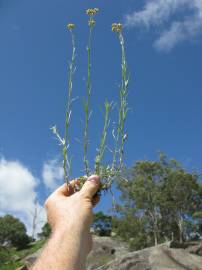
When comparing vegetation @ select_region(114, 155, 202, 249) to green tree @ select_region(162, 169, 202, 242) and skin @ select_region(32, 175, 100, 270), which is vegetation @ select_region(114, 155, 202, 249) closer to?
green tree @ select_region(162, 169, 202, 242)

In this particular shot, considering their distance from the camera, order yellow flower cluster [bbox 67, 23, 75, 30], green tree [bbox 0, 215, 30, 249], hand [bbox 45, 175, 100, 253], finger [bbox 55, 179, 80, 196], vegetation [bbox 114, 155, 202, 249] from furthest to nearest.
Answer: green tree [bbox 0, 215, 30, 249], vegetation [bbox 114, 155, 202, 249], yellow flower cluster [bbox 67, 23, 75, 30], finger [bbox 55, 179, 80, 196], hand [bbox 45, 175, 100, 253]

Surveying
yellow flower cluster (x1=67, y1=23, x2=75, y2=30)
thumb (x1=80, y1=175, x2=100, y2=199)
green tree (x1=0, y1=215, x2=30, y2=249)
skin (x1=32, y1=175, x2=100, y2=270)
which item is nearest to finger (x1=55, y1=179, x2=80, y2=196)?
skin (x1=32, y1=175, x2=100, y2=270)

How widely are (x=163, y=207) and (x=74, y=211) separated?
4131 centimetres

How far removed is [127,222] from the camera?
41250 mm

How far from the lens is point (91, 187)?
1.92m

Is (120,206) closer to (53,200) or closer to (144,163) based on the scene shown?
(144,163)

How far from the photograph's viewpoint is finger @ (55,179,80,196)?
205 centimetres

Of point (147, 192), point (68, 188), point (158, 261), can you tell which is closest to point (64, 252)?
point (68, 188)

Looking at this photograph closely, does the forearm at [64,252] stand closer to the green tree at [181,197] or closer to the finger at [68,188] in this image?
the finger at [68,188]

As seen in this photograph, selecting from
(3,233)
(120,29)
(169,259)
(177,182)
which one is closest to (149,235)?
(177,182)

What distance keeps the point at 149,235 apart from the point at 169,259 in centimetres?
2463

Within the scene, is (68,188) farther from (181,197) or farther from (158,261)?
(181,197)

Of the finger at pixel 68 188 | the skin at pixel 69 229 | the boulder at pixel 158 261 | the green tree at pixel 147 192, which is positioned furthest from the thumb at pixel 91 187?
the green tree at pixel 147 192

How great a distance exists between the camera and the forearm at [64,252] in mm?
1577
